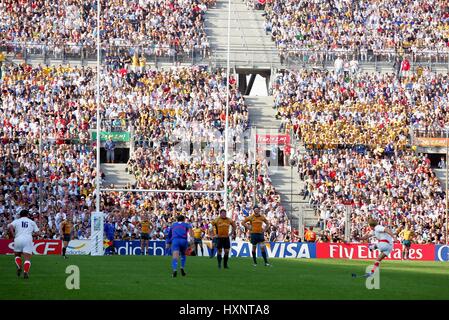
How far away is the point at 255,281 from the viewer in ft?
90.2

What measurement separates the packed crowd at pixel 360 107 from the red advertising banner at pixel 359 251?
899 centimetres

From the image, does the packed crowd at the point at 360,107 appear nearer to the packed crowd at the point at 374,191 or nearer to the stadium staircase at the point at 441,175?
the packed crowd at the point at 374,191

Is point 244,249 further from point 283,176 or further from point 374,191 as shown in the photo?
point 374,191

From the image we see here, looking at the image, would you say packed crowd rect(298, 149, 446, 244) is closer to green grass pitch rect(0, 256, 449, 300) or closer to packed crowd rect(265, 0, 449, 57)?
packed crowd rect(265, 0, 449, 57)

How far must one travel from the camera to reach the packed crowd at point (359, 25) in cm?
6494

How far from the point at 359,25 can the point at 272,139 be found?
1377 centimetres

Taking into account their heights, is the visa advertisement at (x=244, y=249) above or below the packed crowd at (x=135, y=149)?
below

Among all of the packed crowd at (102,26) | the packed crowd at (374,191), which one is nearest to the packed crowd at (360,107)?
the packed crowd at (374,191)

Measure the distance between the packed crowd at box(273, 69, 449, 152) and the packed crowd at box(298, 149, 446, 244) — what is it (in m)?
1.17

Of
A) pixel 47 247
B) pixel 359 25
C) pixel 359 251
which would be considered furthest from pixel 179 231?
pixel 359 25

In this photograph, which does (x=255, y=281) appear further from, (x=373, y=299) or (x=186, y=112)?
(x=186, y=112)

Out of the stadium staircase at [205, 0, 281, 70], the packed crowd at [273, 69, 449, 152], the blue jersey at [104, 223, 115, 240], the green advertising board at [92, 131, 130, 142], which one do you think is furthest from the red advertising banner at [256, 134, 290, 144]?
the blue jersey at [104, 223, 115, 240]

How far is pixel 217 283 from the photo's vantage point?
2658 cm

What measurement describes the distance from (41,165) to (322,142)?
15.6 meters
